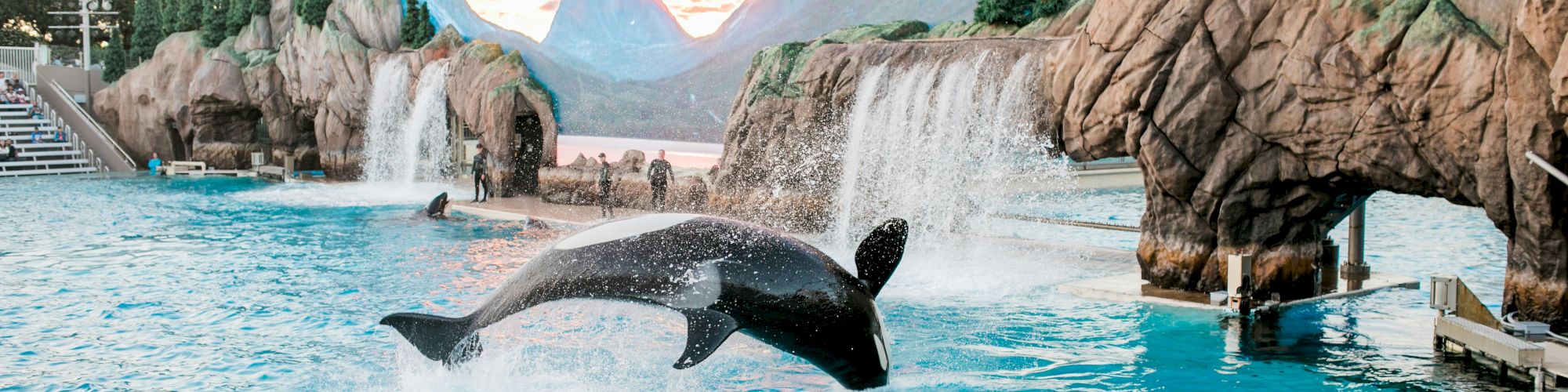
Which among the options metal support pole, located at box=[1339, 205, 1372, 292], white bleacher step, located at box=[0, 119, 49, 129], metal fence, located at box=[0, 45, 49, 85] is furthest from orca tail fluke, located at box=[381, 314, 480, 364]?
metal fence, located at box=[0, 45, 49, 85]

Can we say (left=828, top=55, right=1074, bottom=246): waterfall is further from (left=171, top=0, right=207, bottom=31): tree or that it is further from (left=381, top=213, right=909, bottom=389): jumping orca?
(left=171, top=0, right=207, bottom=31): tree

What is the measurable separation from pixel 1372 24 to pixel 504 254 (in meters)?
8.49

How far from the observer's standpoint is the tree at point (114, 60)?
107 feet

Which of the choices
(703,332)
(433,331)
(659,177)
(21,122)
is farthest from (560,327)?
(21,122)

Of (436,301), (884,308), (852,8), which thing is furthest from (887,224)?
(852,8)

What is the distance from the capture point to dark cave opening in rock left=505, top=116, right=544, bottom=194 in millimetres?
21500

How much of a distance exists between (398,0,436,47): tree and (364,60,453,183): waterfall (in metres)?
0.73

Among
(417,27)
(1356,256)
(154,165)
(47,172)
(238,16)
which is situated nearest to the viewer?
(1356,256)

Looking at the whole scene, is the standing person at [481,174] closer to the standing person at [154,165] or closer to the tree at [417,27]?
the tree at [417,27]

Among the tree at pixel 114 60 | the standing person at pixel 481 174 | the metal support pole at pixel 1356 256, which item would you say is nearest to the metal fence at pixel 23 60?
the tree at pixel 114 60

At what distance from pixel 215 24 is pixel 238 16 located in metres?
0.85

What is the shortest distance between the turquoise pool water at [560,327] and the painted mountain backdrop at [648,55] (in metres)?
5.42

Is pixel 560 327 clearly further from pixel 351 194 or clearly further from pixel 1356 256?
pixel 351 194

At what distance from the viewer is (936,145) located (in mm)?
12875
